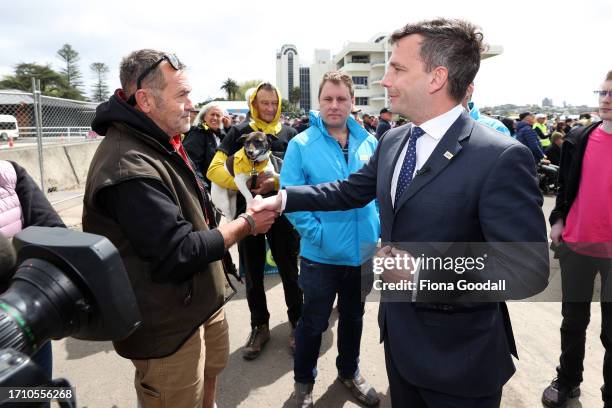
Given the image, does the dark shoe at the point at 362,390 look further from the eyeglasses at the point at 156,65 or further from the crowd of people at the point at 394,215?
the eyeglasses at the point at 156,65

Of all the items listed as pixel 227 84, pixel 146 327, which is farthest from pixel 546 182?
pixel 227 84

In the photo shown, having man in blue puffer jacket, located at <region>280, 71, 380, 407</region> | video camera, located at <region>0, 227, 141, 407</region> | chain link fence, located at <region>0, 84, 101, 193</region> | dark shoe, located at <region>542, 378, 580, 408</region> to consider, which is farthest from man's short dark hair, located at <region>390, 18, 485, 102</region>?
chain link fence, located at <region>0, 84, 101, 193</region>

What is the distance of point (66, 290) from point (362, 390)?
262 centimetres

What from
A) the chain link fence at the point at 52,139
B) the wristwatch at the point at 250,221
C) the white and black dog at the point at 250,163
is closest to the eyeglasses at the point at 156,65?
the wristwatch at the point at 250,221

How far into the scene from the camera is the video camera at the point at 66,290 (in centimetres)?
92

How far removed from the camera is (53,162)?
1052 cm

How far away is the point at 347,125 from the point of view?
122 inches

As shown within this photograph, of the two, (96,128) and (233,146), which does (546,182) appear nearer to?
(233,146)

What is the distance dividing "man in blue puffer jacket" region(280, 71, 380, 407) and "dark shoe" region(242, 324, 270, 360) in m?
0.81

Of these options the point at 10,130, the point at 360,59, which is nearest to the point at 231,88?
the point at 360,59

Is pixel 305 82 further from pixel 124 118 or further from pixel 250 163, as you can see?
pixel 124 118

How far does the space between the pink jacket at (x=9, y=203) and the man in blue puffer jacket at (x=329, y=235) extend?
1.70 metres

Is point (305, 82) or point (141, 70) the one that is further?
point (305, 82)

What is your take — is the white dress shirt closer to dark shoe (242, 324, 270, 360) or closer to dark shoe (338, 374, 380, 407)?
dark shoe (338, 374, 380, 407)
